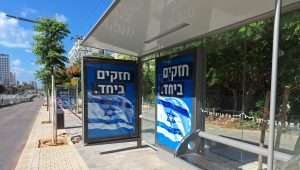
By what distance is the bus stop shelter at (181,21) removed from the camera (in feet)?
9.68

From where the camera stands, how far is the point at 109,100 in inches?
243

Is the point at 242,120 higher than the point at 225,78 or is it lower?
lower

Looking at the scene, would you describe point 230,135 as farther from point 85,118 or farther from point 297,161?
point 85,118

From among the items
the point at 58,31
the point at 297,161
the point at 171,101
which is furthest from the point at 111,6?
the point at 58,31

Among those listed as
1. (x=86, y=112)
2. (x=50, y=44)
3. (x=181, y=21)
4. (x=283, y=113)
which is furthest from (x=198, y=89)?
(x=50, y=44)

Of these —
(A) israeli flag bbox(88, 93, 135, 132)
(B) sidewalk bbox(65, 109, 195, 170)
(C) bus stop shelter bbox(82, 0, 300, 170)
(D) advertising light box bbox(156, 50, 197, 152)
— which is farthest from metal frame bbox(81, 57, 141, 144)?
Result: (D) advertising light box bbox(156, 50, 197, 152)

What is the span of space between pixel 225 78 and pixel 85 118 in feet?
10.9

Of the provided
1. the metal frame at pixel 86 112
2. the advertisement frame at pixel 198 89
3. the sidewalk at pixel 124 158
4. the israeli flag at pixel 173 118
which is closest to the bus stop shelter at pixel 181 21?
the advertisement frame at pixel 198 89

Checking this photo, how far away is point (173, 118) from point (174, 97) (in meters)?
0.41

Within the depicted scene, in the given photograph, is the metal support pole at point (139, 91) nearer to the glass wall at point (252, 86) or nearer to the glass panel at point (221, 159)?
the glass wall at point (252, 86)

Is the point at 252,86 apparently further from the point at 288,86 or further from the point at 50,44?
the point at 50,44

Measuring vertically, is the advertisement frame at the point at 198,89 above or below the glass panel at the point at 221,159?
above

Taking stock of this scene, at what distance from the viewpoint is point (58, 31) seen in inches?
356

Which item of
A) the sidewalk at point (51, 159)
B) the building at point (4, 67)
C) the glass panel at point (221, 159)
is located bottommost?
the sidewalk at point (51, 159)
